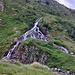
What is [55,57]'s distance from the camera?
10462 cm

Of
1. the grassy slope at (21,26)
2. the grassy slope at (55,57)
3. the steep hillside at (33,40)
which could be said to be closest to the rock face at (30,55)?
the steep hillside at (33,40)

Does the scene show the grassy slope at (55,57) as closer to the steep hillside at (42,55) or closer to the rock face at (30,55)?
the steep hillside at (42,55)

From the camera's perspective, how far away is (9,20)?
565 feet

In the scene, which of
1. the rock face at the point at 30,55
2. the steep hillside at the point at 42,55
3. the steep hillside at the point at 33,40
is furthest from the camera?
the rock face at the point at 30,55

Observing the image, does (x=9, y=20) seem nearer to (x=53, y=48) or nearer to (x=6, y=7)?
(x=6, y=7)

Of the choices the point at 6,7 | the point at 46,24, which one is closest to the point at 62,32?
the point at 46,24

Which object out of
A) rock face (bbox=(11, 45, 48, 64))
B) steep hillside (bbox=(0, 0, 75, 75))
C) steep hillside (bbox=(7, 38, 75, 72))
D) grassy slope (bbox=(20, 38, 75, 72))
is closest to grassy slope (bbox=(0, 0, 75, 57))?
steep hillside (bbox=(0, 0, 75, 75))

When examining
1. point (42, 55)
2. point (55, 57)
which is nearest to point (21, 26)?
point (42, 55)

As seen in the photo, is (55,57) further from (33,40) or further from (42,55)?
(33,40)

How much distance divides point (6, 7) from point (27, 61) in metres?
93.8

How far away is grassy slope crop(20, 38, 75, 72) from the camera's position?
9944 centimetres

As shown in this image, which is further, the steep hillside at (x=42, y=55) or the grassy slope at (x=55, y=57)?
the steep hillside at (x=42, y=55)

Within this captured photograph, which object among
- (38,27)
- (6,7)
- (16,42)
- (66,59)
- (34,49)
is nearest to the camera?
(66,59)

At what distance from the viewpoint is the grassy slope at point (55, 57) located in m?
99.4
